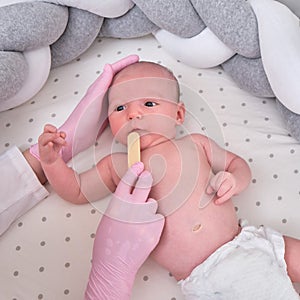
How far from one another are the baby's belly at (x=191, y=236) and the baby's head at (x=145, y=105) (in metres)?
0.15

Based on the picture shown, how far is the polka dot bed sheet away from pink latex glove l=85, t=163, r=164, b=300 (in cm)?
7

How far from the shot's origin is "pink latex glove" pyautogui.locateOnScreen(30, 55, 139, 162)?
4.43 feet

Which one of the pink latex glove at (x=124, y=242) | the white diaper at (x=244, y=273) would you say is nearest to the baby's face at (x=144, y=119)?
the pink latex glove at (x=124, y=242)

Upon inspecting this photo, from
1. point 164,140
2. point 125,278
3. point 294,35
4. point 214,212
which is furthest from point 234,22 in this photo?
point 125,278

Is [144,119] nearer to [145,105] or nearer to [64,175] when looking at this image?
[145,105]

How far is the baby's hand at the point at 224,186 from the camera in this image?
121cm

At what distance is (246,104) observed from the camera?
1435 millimetres

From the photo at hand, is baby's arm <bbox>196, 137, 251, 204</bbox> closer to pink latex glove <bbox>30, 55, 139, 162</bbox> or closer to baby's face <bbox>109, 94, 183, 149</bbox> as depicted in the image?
baby's face <bbox>109, 94, 183, 149</bbox>

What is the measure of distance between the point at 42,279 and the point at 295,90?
1.86 feet

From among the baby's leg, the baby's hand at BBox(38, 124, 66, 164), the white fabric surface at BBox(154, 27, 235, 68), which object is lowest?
the baby's leg

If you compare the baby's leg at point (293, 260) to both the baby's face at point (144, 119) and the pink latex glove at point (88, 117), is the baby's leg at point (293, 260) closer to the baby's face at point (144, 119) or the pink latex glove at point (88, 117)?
the baby's face at point (144, 119)

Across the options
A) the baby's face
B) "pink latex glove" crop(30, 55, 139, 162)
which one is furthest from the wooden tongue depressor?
"pink latex glove" crop(30, 55, 139, 162)

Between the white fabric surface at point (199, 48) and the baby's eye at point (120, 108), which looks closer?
the baby's eye at point (120, 108)

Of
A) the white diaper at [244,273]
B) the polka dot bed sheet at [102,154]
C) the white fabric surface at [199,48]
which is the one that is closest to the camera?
the white diaper at [244,273]
